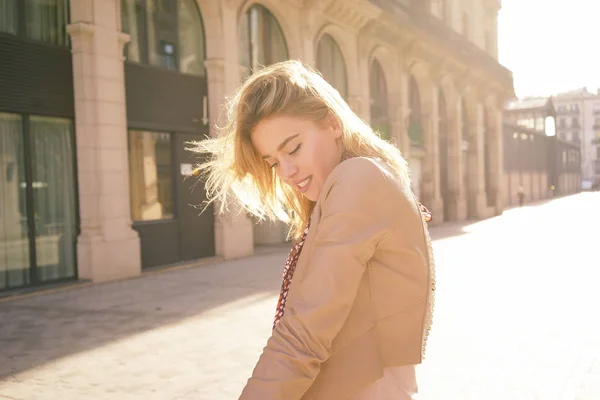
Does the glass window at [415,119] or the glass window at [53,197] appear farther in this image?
the glass window at [415,119]

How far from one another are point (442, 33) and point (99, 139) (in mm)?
18384

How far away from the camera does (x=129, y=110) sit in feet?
37.9

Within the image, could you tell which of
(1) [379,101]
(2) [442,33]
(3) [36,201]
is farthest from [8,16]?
(2) [442,33]

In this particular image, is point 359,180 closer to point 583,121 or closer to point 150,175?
point 150,175

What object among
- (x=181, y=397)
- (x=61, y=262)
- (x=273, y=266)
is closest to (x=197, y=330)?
(x=181, y=397)

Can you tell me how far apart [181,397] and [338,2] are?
14.9m

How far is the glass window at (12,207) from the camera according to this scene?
9.54 m

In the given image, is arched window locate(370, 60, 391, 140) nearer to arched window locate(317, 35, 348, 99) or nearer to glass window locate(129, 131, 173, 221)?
arched window locate(317, 35, 348, 99)

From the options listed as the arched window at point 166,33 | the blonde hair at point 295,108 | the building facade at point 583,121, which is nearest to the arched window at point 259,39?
the arched window at point 166,33

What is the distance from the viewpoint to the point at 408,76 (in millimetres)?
A: 23875

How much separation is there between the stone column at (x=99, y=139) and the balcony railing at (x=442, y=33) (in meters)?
10.6

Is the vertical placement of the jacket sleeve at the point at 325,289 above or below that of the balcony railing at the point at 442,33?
below

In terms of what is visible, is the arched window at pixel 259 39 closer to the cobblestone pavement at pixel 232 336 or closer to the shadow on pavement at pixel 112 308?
the shadow on pavement at pixel 112 308

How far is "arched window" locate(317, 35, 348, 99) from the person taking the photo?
1816 centimetres
